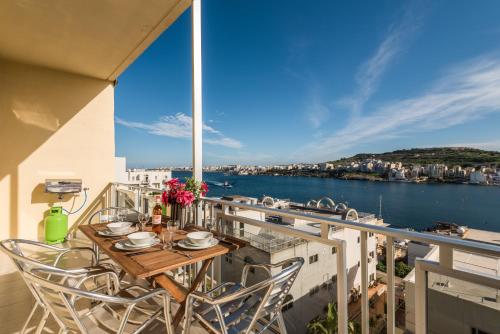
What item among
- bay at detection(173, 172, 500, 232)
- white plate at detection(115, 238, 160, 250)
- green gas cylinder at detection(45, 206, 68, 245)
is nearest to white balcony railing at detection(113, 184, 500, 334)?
white plate at detection(115, 238, 160, 250)

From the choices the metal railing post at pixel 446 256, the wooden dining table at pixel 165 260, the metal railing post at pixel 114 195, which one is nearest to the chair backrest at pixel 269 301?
the wooden dining table at pixel 165 260

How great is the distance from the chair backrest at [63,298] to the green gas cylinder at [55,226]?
320 cm

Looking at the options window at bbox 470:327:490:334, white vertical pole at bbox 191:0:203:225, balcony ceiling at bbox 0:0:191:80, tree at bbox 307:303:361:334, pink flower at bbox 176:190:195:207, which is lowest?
tree at bbox 307:303:361:334

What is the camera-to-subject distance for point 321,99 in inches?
1002

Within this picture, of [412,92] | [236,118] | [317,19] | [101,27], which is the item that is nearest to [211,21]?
[101,27]

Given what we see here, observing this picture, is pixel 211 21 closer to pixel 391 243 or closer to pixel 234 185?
pixel 391 243

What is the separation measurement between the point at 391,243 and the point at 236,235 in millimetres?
1266

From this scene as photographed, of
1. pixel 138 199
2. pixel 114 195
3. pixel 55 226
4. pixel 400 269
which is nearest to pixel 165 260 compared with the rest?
pixel 138 199

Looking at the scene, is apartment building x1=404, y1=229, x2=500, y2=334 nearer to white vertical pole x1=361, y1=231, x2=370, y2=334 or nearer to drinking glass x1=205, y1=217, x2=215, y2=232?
white vertical pole x1=361, y1=231, x2=370, y2=334

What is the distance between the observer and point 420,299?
3.59 ft

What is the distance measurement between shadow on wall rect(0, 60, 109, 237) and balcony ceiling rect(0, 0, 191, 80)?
262 millimetres

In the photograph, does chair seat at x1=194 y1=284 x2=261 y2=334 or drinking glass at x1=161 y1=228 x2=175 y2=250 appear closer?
chair seat at x1=194 y1=284 x2=261 y2=334

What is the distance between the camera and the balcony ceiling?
2.41 m

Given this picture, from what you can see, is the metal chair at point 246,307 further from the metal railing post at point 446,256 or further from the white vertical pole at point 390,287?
the metal railing post at point 446,256
